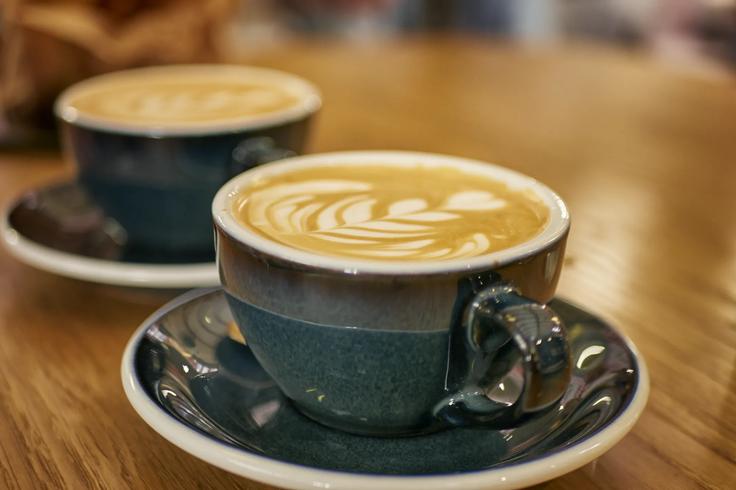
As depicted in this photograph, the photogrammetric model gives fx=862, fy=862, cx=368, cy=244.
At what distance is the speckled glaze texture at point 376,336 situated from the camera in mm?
398

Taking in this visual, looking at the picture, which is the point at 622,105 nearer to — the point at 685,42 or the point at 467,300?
the point at 467,300

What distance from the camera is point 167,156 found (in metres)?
0.68

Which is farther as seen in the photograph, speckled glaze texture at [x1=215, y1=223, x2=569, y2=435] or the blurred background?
the blurred background

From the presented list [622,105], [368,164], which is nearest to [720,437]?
[368,164]

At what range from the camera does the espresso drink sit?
73 centimetres

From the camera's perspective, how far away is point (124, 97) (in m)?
0.78

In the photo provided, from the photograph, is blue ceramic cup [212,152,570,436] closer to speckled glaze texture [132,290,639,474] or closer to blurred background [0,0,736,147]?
speckled glaze texture [132,290,639,474]

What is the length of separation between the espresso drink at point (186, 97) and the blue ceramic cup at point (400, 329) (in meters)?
0.29

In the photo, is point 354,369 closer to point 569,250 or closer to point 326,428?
point 326,428

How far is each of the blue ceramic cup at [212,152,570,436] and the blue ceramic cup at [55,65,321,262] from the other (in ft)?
0.73

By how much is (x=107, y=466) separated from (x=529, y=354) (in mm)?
222

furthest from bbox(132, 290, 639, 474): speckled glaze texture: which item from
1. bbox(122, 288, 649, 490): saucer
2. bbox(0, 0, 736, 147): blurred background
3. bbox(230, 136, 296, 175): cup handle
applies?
bbox(0, 0, 736, 147): blurred background

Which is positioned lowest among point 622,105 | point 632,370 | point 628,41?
point 628,41

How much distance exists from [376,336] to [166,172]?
34cm
